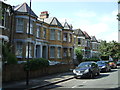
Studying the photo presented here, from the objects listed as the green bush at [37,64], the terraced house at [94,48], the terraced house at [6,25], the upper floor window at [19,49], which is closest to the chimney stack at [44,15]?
the upper floor window at [19,49]

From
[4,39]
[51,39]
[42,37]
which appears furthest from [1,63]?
[51,39]

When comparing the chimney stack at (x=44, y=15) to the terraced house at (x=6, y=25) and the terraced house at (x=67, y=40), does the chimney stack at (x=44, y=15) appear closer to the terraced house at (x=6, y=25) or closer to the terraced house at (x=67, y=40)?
the terraced house at (x=67, y=40)

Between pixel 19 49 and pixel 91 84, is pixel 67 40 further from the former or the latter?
pixel 91 84

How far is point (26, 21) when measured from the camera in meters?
24.8

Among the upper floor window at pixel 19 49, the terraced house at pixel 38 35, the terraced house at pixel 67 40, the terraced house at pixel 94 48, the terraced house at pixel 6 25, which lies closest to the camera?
the terraced house at pixel 6 25

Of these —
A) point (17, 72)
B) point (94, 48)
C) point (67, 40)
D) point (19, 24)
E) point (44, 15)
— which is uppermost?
point (44, 15)

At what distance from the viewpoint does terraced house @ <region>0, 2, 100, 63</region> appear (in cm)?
2356

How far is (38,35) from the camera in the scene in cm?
2970

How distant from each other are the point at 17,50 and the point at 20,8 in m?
6.04

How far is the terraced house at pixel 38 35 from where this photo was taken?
23.6 metres

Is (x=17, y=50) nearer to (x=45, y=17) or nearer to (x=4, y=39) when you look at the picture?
(x=4, y=39)

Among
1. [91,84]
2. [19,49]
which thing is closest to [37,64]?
[91,84]

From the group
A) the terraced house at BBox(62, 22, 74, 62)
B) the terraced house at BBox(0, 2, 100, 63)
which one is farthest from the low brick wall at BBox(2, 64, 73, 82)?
the terraced house at BBox(62, 22, 74, 62)

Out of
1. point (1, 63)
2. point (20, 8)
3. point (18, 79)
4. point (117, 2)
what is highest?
point (20, 8)
